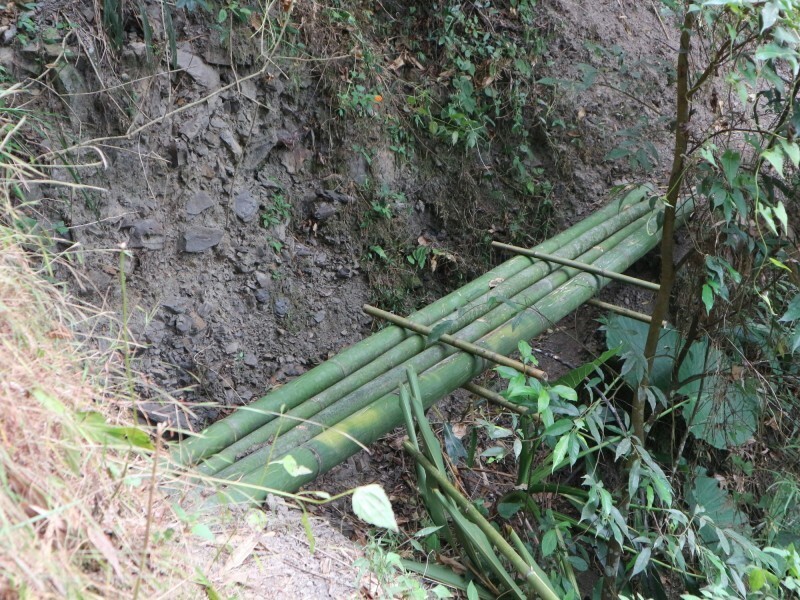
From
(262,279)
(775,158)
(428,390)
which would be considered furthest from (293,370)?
(775,158)

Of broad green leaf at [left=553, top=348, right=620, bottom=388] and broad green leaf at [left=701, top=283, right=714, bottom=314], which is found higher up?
broad green leaf at [left=701, top=283, right=714, bottom=314]

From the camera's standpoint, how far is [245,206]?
3.80 meters

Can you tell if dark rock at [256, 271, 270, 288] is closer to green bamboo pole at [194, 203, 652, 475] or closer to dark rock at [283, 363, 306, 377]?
dark rock at [283, 363, 306, 377]

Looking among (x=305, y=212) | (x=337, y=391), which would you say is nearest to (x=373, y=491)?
(x=337, y=391)

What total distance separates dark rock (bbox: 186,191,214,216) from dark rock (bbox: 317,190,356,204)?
651 mm

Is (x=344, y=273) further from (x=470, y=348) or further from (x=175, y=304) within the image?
(x=470, y=348)

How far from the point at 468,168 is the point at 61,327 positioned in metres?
3.21

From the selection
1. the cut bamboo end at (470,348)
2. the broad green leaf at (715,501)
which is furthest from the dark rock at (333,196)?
the broad green leaf at (715,501)

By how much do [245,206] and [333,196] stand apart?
1.73 feet

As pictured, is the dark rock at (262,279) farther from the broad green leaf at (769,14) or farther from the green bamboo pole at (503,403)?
the broad green leaf at (769,14)

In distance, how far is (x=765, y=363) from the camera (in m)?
3.10

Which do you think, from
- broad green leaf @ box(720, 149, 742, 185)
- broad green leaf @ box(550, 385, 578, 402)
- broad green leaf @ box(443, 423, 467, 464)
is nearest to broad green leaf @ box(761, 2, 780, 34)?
broad green leaf @ box(720, 149, 742, 185)

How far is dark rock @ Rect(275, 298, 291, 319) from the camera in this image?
12.8 feet

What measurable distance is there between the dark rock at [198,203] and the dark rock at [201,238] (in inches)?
3.3
